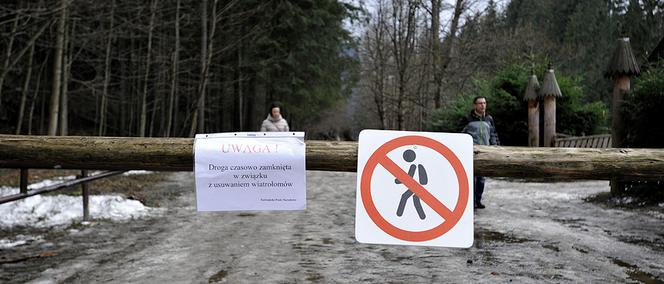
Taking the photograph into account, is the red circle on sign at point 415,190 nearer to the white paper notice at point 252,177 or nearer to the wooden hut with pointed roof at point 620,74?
the white paper notice at point 252,177

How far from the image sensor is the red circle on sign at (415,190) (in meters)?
3.30

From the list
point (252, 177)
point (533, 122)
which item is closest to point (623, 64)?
point (533, 122)

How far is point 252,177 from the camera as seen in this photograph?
11.5 feet

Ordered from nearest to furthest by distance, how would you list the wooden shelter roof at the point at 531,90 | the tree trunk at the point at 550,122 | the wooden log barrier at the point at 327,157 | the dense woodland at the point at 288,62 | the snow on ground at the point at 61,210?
the wooden log barrier at the point at 327,157, the snow on ground at the point at 61,210, the tree trunk at the point at 550,122, the wooden shelter roof at the point at 531,90, the dense woodland at the point at 288,62

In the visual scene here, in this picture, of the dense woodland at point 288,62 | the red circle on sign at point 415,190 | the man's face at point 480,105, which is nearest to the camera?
the red circle on sign at point 415,190

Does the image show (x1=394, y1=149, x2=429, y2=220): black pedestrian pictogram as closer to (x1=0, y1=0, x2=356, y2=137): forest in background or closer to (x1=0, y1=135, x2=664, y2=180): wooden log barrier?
(x1=0, y1=135, x2=664, y2=180): wooden log barrier

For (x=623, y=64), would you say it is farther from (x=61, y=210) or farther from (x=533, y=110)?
(x=61, y=210)

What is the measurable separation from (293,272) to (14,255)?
328 cm

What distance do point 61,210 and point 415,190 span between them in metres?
6.87

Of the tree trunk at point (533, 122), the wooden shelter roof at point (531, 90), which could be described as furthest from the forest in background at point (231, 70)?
the tree trunk at point (533, 122)

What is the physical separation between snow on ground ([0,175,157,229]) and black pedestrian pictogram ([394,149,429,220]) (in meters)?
6.10

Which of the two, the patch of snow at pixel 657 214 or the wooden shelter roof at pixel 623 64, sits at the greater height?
the wooden shelter roof at pixel 623 64

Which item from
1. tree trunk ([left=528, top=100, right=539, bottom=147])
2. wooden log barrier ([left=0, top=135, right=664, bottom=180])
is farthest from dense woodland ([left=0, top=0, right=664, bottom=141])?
wooden log barrier ([left=0, top=135, right=664, bottom=180])

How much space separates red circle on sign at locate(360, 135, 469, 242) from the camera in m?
3.30
